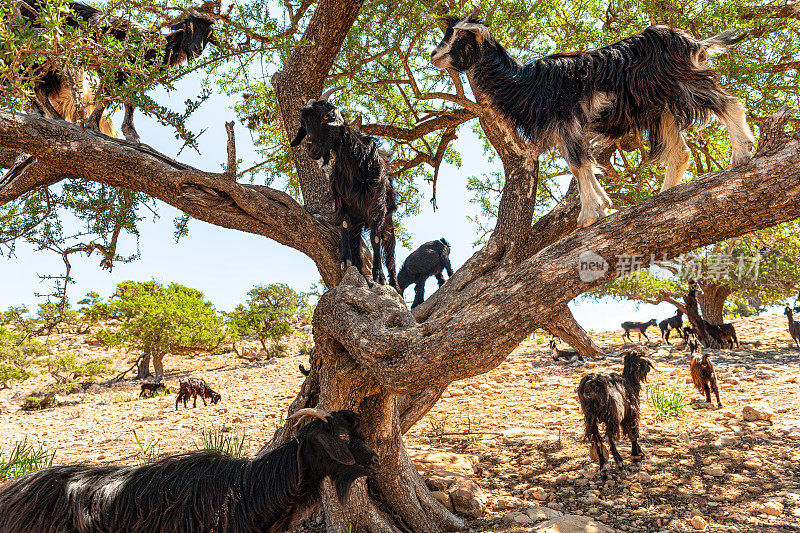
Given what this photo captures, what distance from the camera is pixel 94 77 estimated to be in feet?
15.6

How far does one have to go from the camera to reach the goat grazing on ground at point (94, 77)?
4488 mm

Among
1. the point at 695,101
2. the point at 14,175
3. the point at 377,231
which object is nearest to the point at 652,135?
the point at 695,101

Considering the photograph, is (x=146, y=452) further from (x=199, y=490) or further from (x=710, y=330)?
(x=710, y=330)

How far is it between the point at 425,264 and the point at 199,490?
4554mm

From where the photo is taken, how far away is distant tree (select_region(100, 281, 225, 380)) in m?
15.1

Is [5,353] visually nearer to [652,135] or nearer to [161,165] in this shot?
[161,165]

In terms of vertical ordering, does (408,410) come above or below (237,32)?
below

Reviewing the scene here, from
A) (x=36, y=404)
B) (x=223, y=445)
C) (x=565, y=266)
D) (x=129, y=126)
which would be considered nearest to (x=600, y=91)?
(x=565, y=266)

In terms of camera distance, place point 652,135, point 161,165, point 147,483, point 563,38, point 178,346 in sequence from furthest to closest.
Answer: point 178,346 < point 563,38 < point 161,165 < point 652,135 < point 147,483

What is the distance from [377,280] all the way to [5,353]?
16159 millimetres

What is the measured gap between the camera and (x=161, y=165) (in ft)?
13.9

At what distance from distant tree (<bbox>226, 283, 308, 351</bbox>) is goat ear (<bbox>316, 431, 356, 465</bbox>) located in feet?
53.7

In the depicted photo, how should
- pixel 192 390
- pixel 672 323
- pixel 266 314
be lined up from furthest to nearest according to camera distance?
pixel 266 314 < pixel 672 323 < pixel 192 390

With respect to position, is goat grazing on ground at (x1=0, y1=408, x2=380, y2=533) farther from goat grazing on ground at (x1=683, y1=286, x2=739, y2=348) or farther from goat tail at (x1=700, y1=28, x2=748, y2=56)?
goat grazing on ground at (x1=683, y1=286, x2=739, y2=348)
